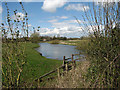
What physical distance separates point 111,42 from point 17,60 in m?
2.65

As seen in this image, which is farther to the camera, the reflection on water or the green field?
the reflection on water

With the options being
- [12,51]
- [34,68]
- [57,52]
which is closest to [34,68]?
[34,68]

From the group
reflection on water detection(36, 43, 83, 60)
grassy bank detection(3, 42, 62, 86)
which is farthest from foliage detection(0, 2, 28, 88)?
reflection on water detection(36, 43, 83, 60)

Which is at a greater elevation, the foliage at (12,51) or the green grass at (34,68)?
the foliage at (12,51)

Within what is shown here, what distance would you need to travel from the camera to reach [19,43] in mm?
2879

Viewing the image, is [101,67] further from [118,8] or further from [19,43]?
[19,43]

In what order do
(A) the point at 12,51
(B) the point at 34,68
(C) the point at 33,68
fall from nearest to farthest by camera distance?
(A) the point at 12,51
(C) the point at 33,68
(B) the point at 34,68

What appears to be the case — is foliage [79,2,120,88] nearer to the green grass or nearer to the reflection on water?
the green grass

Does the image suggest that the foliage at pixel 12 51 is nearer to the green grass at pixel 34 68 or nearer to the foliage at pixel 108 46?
the green grass at pixel 34 68

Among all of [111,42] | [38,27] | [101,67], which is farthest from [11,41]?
[111,42]

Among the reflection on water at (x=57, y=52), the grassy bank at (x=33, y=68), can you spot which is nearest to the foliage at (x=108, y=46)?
the grassy bank at (x=33, y=68)

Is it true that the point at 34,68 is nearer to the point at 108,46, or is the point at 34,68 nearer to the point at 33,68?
the point at 33,68

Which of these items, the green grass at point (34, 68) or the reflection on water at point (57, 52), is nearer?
the green grass at point (34, 68)

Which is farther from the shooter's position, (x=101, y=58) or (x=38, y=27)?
(x=101, y=58)
